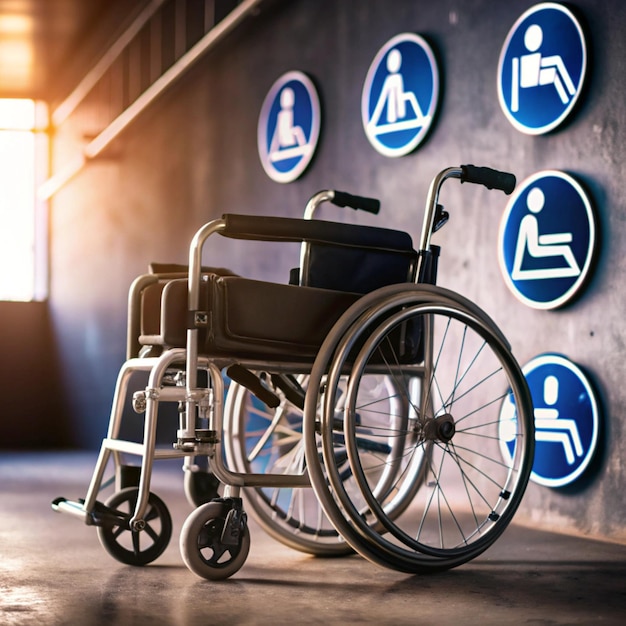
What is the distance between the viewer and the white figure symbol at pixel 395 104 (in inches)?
131

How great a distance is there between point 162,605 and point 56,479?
2.68 metres

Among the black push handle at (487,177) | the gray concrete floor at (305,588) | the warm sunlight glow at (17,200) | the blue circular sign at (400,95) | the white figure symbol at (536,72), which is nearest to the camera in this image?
the gray concrete floor at (305,588)

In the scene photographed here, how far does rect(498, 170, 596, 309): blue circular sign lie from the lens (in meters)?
2.72

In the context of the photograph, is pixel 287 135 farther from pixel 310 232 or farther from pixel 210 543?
pixel 210 543

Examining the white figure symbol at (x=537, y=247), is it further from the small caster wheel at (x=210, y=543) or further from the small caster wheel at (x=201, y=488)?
the small caster wheel at (x=210, y=543)

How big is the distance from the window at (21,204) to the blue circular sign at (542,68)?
4.41m

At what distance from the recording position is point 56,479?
14.1 feet

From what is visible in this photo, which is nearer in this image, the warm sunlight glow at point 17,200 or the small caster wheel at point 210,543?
the small caster wheel at point 210,543

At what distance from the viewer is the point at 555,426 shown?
9.14 feet

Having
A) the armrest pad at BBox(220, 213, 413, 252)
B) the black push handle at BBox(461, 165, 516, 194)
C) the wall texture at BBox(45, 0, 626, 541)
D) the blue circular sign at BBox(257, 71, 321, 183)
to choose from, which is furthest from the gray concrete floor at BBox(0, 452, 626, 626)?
the blue circular sign at BBox(257, 71, 321, 183)

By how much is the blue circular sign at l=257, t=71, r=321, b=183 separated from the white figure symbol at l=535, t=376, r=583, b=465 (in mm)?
1489

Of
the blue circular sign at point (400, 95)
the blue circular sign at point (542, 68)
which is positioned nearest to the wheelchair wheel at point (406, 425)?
the blue circular sign at point (542, 68)

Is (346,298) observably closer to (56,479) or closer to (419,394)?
(419,394)

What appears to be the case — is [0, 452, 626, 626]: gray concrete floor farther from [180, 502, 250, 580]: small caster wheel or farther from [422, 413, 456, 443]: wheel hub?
[422, 413, 456, 443]: wheel hub
